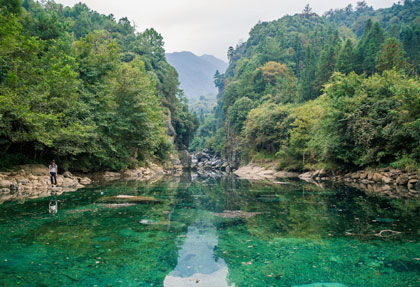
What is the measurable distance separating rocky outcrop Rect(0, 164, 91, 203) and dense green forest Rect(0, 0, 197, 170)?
825 mm

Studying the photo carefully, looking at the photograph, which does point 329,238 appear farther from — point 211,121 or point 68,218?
point 211,121

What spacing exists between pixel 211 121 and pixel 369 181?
3189 inches

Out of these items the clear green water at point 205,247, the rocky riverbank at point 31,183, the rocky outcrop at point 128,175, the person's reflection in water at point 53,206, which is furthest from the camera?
the rocky outcrop at point 128,175

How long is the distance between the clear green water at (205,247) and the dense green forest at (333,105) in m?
11.8

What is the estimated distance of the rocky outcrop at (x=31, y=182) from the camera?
50.3ft

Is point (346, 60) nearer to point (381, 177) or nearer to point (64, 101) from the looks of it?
point (381, 177)

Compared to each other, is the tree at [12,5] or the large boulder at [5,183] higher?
the tree at [12,5]

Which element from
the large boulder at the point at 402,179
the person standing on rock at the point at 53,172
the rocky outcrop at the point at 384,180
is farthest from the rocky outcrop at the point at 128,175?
the large boulder at the point at 402,179

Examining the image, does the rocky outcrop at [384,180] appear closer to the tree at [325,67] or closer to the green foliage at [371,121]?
the green foliage at [371,121]

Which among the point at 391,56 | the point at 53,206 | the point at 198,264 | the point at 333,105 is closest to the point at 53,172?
→ the point at 53,206

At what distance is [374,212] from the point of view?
33.7 ft

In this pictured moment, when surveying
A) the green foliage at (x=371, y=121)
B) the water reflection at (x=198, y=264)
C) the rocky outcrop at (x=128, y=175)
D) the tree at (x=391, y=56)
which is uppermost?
the tree at (x=391, y=56)

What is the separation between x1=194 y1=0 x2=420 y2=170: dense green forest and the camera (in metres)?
20.6

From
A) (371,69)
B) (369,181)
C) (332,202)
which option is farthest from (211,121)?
(332,202)
